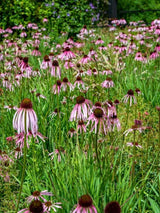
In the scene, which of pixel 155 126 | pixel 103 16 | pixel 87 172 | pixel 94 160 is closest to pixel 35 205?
pixel 87 172

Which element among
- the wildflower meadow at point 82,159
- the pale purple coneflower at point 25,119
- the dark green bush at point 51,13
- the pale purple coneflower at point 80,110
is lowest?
the wildflower meadow at point 82,159

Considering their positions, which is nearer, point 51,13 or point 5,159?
point 5,159

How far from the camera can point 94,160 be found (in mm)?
2273

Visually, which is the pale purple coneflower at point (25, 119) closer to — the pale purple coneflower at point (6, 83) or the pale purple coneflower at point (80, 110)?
the pale purple coneflower at point (80, 110)

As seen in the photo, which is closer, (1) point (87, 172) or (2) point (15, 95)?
(1) point (87, 172)

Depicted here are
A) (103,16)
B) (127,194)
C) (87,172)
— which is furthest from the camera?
(103,16)

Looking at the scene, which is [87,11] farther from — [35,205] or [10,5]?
[35,205]

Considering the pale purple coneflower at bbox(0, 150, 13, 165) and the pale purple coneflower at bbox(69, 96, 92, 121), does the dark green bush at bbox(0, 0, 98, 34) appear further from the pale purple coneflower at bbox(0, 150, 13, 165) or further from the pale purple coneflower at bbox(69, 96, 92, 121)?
the pale purple coneflower at bbox(69, 96, 92, 121)

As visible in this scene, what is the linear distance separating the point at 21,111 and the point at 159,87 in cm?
295

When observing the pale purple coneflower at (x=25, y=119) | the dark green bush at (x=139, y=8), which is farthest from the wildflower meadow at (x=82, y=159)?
the dark green bush at (x=139, y=8)

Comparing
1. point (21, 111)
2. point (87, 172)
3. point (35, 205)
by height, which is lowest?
point (87, 172)

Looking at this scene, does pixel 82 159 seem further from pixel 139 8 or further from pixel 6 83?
pixel 139 8

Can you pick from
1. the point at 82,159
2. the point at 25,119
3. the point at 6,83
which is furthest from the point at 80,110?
the point at 6,83

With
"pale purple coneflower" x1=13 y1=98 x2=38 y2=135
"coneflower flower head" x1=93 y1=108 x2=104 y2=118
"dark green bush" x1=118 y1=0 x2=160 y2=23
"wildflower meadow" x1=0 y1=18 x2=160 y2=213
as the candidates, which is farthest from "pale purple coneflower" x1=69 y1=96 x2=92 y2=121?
"dark green bush" x1=118 y1=0 x2=160 y2=23
